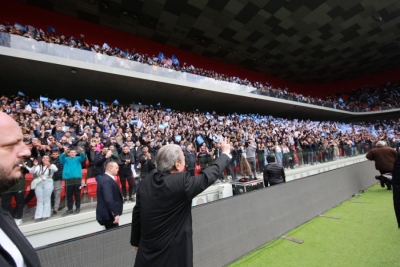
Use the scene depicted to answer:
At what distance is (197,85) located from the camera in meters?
14.1

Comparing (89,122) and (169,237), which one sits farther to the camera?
(89,122)

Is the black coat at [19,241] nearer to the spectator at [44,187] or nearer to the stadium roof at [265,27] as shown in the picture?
the spectator at [44,187]

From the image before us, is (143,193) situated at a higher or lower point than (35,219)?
higher

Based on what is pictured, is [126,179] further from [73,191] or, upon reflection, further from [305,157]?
[305,157]

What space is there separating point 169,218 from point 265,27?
18.7 metres

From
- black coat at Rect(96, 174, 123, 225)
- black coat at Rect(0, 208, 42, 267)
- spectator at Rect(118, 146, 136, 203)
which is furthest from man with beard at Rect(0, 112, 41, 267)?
spectator at Rect(118, 146, 136, 203)

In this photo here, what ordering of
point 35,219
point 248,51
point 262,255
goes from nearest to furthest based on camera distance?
point 262,255 → point 35,219 → point 248,51

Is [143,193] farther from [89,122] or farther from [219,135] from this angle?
[219,135]

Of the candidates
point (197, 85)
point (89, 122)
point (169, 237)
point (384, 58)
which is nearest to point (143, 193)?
point (169, 237)

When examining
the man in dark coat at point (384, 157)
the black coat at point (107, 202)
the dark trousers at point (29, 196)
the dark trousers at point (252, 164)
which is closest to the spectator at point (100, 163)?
the dark trousers at point (29, 196)

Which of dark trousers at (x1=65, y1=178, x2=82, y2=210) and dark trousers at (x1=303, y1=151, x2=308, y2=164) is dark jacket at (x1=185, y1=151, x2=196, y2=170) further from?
dark trousers at (x1=303, y1=151, x2=308, y2=164)

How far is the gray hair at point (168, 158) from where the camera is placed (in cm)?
181

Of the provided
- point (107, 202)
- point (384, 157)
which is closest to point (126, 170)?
point (107, 202)

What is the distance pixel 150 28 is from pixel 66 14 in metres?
5.14
